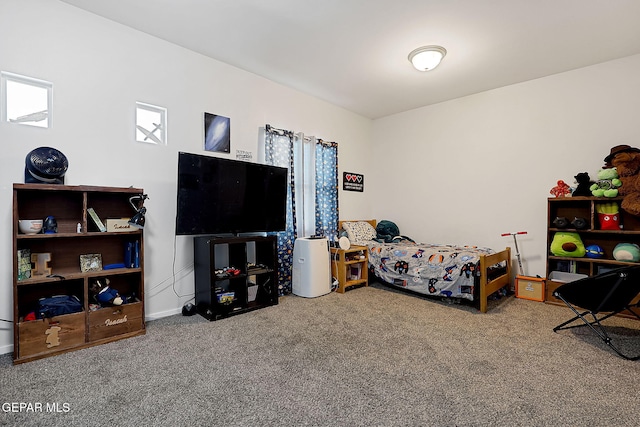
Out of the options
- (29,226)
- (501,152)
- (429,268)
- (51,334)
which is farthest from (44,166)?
(501,152)

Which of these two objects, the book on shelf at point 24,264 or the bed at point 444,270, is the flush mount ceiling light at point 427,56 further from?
the book on shelf at point 24,264

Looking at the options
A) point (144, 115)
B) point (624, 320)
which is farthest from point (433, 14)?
point (624, 320)

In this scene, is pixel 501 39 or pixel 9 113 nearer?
pixel 9 113

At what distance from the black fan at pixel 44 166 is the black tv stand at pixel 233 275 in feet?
3.84


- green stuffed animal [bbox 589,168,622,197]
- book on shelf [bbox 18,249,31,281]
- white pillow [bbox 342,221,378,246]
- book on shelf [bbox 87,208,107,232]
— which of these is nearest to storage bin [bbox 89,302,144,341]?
book on shelf [bbox 18,249,31,281]

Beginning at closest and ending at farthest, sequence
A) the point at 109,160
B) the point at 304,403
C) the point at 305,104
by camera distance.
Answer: the point at 304,403 < the point at 109,160 < the point at 305,104

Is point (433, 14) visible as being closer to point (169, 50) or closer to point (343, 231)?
point (169, 50)

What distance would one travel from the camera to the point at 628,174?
291 centimetres

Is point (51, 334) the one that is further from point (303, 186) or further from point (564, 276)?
point (564, 276)

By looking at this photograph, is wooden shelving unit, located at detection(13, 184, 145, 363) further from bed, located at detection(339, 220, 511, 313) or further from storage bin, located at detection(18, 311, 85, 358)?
bed, located at detection(339, 220, 511, 313)

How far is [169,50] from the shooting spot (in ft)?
9.37

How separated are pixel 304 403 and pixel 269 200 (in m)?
2.14

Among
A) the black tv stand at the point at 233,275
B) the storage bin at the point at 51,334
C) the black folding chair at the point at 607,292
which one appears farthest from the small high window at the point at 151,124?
the black folding chair at the point at 607,292

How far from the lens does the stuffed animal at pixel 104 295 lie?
2307mm
